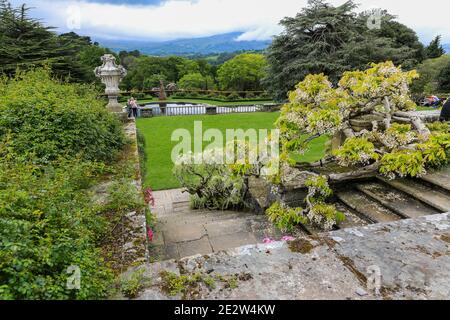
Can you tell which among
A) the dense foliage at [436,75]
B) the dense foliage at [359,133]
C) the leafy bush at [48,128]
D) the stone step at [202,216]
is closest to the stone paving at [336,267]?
the dense foliage at [359,133]

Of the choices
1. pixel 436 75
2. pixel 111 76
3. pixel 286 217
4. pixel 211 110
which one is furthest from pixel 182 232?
pixel 436 75

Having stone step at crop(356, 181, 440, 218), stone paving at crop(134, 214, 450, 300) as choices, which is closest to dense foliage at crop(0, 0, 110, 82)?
stone step at crop(356, 181, 440, 218)

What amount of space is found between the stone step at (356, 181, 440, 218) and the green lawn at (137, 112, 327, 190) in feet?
17.5

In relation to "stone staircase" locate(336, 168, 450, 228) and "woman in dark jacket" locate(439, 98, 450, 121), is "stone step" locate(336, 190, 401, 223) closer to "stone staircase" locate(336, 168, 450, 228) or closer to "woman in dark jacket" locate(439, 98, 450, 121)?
"stone staircase" locate(336, 168, 450, 228)

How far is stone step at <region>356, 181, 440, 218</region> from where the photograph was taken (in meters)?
3.71

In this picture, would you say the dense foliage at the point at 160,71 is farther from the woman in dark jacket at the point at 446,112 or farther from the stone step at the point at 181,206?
the woman in dark jacket at the point at 446,112

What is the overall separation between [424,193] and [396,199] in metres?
0.32

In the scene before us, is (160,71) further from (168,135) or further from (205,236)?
(205,236)

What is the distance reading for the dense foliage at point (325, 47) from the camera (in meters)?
21.5

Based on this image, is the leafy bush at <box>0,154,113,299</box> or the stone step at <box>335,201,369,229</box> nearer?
the leafy bush at <box>0,154,113,299</box>

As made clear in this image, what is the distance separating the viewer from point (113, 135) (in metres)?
5.72

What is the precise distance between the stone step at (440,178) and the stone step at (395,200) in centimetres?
33
